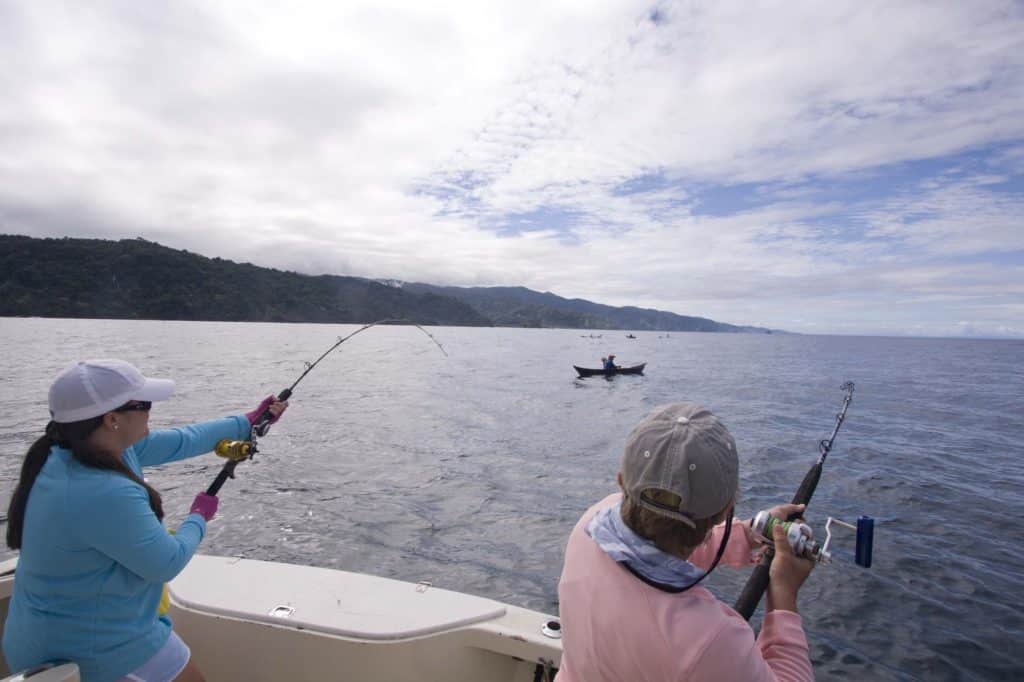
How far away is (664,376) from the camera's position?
153 feet

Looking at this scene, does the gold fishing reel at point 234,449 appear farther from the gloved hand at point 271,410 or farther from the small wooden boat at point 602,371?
the small wooden boat at point 602,371

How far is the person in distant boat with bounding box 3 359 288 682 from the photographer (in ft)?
7.14

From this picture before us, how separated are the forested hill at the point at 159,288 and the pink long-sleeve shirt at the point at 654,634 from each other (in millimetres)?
103214

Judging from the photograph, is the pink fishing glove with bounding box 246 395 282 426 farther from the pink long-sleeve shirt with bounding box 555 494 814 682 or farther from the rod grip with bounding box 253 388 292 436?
the pink long-sleeve shirt with bounding box 555 494 814 682

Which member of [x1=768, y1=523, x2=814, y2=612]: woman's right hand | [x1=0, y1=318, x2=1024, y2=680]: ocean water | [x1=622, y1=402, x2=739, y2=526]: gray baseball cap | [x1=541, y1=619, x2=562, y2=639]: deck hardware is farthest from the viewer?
[x1=0, y1=318, x2=1024, y2=680]: ocean water

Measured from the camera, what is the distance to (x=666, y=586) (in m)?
1.53

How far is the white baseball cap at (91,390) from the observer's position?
229 centimetres

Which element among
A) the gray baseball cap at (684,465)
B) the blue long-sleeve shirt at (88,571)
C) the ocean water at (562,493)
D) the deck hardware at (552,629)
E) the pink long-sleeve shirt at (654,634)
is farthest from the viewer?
the ocean water at (562,493)

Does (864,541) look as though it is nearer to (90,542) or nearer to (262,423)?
(90,542)

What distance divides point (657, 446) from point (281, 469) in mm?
13656

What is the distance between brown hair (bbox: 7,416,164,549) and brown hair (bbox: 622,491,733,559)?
197 centimetres

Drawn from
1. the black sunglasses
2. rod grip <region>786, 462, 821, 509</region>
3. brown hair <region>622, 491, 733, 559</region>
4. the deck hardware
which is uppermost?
the black sunglasses

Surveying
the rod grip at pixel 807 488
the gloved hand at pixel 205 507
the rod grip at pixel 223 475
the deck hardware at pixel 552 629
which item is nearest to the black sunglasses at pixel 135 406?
the gloved hand at pixel 205 507

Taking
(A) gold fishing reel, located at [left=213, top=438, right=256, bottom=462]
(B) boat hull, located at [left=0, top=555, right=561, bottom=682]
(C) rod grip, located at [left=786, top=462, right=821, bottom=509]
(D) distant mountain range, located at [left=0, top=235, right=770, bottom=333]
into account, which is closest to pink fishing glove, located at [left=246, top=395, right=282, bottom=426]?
(A) gold fishing reel, located at [left=213, top=438, right=256, bottom=462]
